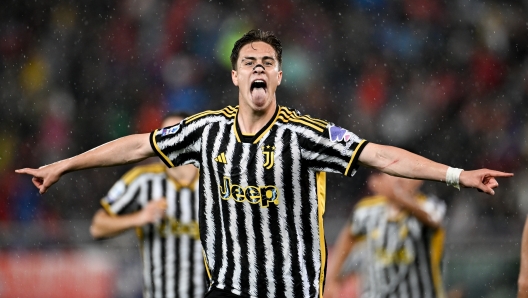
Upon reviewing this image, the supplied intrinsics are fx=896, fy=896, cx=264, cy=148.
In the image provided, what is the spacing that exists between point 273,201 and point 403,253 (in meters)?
2.83

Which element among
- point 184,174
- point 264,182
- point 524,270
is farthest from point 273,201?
point 184,174

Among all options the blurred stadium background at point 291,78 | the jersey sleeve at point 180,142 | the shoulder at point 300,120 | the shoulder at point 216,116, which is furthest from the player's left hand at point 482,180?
the blurred stadium background at point 291,78

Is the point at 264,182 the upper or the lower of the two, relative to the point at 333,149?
lower

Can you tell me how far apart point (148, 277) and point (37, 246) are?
294 centimetres

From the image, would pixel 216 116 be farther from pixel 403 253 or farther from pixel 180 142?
pixel 403 253

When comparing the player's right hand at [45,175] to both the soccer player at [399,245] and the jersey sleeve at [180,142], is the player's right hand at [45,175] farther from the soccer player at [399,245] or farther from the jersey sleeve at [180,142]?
the soccer player at [399,245]

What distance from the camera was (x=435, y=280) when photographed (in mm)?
6695

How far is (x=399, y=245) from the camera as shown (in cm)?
667

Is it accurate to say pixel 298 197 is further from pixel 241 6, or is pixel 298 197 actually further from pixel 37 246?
pixel 241 6

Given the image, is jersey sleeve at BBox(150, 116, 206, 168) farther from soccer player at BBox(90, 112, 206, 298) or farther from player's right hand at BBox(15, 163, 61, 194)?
soccer player at BBox(90, 112, 206, 298)

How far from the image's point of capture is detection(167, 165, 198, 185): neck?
5.73 meters

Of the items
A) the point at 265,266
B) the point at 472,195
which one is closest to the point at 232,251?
the point at 265,266

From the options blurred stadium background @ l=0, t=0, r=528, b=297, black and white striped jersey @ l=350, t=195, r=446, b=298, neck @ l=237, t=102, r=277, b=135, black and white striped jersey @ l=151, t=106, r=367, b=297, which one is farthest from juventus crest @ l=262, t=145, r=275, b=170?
blurred stadium background @ l=0, t=0, r=528, b=297

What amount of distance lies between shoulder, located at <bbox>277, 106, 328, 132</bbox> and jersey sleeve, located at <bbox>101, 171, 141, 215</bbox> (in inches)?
70.7
